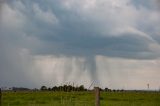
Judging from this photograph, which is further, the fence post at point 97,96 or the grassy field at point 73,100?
the grassy field at point 73,100

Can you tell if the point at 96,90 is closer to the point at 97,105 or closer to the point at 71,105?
the point at 97,105

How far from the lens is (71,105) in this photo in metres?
30.7

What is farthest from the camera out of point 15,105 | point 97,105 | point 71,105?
point 15,105

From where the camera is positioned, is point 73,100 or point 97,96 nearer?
point 97,96

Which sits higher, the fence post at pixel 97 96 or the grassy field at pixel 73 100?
the grassy field at pixel 73 100

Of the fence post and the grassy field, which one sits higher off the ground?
the grassy field

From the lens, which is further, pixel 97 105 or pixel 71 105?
pixel 71 105

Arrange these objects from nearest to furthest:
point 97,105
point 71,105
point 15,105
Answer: point 97,105, point 71,105, point 15,105

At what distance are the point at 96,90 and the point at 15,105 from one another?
98.4 ft

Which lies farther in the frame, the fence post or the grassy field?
the grassy field

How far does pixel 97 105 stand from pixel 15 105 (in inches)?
1185

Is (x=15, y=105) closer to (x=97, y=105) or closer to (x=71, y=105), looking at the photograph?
(x=71, y=105)

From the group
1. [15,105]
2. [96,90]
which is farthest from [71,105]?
[15,105]

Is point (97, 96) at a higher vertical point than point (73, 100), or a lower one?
lower
